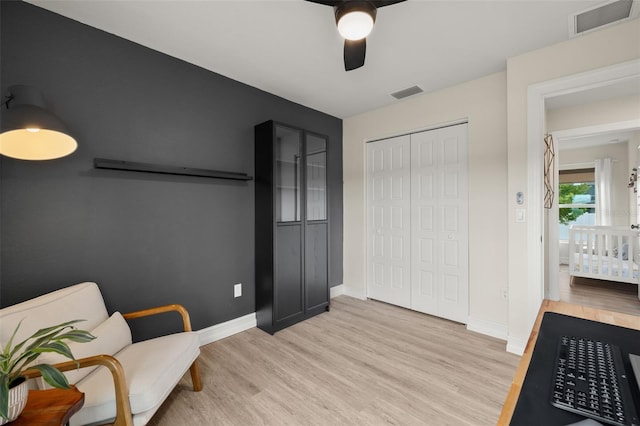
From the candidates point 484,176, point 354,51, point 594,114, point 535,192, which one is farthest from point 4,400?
point 594,114

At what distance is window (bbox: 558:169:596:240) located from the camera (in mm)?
5953

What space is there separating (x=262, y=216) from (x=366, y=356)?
169cm

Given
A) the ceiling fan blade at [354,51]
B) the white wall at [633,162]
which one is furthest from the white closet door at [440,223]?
the white wall at [633,162]

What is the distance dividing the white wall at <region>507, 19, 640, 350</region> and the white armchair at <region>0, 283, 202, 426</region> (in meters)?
2.72

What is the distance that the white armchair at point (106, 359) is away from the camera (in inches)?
54.5

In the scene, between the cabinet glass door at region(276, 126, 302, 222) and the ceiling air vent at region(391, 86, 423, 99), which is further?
the ceiling air vent at region(391, 86, 423, 99)

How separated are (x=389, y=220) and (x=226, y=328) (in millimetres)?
2364

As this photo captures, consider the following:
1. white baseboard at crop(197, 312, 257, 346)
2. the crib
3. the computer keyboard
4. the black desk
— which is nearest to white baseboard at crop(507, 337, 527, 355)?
the black desk

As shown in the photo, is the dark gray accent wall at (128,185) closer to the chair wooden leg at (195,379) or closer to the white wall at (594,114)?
the chair wooden leg at (195,379)

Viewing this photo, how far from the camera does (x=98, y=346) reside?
1.64 m

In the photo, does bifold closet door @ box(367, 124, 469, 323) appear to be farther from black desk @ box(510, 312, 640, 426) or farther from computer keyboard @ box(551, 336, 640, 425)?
computer keyboard @ box(551, 336, 640, 425)

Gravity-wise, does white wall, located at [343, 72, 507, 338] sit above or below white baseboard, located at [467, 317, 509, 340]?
above

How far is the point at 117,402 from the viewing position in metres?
1.38

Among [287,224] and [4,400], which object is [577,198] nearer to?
[287,224]
